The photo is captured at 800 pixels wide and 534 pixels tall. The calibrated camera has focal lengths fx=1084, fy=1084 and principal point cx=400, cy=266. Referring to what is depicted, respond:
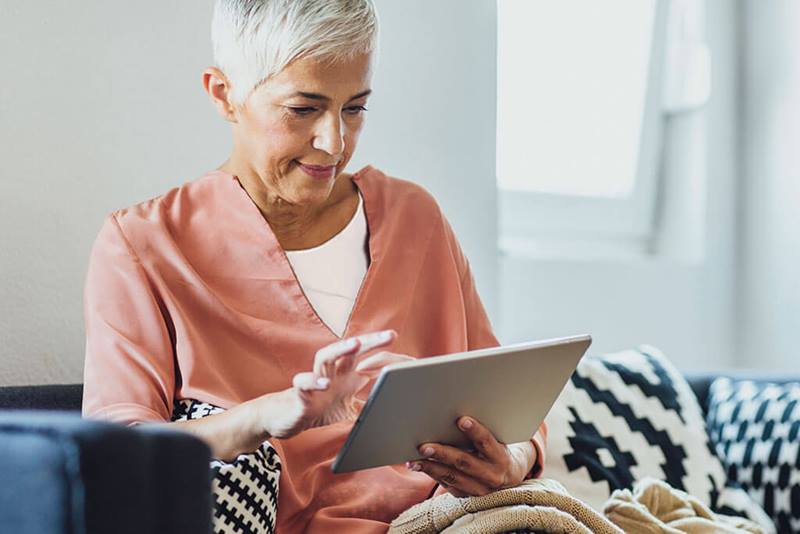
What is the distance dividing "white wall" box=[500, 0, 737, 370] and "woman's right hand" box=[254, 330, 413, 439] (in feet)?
5.60

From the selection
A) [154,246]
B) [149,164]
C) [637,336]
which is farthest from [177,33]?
[637,336]

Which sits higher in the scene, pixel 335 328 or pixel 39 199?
pixel 39 199

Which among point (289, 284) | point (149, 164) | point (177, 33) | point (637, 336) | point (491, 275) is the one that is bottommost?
point (637, 336)

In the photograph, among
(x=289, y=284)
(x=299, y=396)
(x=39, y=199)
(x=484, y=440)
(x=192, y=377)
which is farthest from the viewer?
(x=39, y=199)

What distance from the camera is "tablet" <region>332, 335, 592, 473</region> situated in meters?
1.11

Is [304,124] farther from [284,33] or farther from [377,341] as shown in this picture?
[377,341]

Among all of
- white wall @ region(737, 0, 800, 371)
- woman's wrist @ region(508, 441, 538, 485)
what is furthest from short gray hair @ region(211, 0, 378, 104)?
white wall @ region(737, 0, 800, 371)

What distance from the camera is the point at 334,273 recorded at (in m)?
1.60

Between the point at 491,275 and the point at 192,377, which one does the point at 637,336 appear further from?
the point at 192,377

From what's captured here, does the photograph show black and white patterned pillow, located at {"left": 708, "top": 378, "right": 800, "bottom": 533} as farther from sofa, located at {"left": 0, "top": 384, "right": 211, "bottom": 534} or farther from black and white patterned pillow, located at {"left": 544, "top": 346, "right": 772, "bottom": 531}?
sofa, located at {"left": 0, "top": 384, "right": 211, "bottom": 534}

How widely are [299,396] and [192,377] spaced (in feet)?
0.97

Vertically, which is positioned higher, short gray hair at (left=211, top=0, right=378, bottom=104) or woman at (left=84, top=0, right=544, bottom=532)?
short gray hair at (left=211, top=0, right=378, bottom=104)

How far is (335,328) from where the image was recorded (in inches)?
61.1

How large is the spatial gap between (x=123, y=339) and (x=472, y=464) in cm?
48
